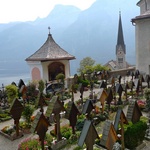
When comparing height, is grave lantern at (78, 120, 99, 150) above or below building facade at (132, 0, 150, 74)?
below

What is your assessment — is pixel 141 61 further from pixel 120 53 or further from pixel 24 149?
pixel 120 53

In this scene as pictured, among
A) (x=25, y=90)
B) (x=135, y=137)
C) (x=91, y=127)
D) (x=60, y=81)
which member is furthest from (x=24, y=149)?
(x=60, y=81)

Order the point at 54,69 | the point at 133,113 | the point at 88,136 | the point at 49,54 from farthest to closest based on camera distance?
the point at 54,69, the point at 49,54, the point at 133,113, the point at 88,136

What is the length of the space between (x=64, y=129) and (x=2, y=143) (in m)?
3.15

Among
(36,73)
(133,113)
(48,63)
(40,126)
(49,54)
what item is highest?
(49,54)

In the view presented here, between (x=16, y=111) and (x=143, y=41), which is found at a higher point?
(x=143, y=41)

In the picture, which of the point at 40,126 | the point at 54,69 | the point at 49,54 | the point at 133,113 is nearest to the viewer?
the point at 40,126

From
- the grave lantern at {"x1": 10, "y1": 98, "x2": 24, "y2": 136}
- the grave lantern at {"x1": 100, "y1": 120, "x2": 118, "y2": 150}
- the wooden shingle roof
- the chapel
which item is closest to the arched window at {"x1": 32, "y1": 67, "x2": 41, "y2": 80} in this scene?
the chapel

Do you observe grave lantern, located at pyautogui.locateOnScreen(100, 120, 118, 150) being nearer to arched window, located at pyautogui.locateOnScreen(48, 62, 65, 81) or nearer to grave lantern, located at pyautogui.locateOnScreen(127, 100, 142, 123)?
grave lantern, located at pyautogui.locateOnScreen(127, 100, 142, 123)

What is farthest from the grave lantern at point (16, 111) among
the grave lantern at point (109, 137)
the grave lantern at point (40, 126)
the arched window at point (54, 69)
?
the arched window at point (54, 69)

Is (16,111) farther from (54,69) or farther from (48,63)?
(54,69)

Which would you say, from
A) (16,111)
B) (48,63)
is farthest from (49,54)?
(16,111)

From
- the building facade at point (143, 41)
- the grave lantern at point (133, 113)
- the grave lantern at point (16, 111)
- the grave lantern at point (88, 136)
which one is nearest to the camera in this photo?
the grave lantern at point (88, 136)

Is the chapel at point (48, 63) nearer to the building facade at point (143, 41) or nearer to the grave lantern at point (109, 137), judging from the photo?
the building facade at point (143, 41)
